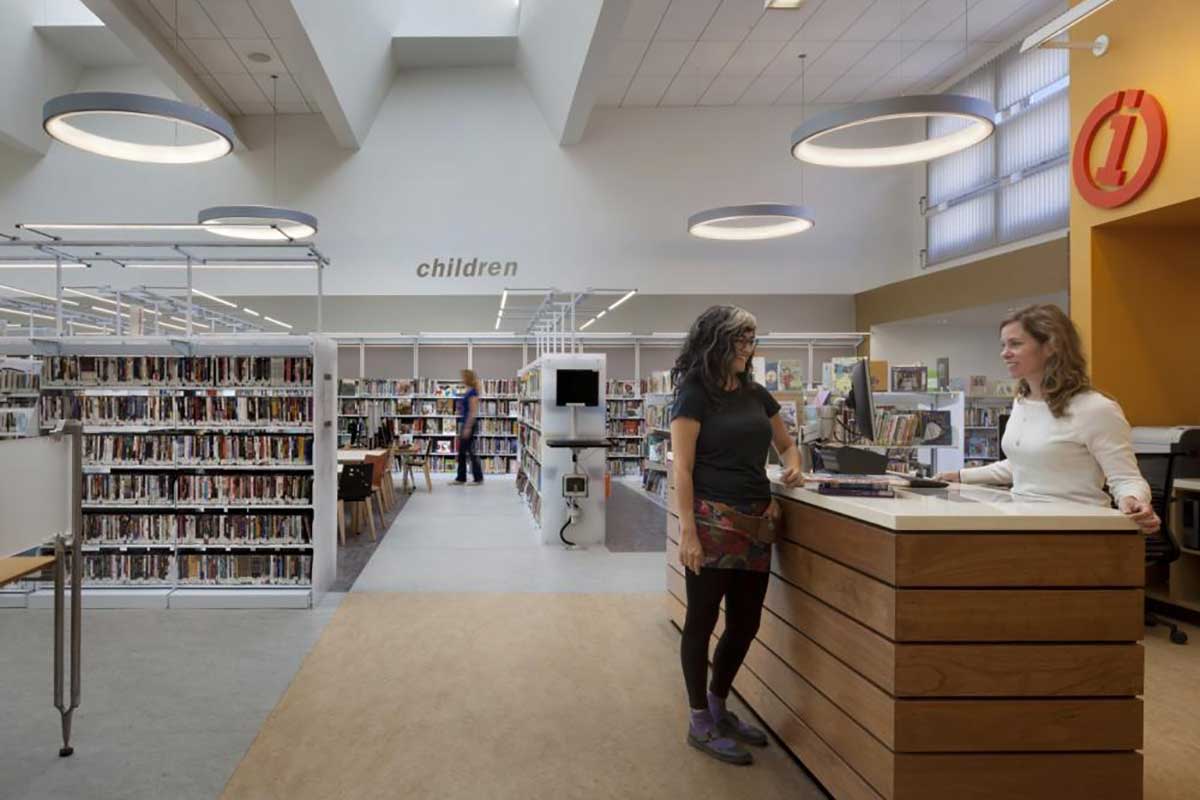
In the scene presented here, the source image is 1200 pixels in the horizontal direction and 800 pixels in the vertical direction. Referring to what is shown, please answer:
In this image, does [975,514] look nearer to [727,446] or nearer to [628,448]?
[727,446]

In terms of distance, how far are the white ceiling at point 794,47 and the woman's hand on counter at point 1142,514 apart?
346 inches

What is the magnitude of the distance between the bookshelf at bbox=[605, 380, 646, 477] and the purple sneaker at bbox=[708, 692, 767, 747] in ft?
33.1

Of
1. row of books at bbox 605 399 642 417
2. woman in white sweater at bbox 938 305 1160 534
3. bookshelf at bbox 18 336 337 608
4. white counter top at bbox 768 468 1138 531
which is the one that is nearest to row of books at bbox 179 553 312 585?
bookshelf at bbox 18 336 337 608

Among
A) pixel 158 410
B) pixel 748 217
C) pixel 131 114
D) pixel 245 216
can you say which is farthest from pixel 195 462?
pixel 748 217

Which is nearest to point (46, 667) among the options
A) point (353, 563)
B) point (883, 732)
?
point (353, 563)

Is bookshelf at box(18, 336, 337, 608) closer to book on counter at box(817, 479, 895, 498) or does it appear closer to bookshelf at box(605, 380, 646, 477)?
book on counter at box(817, 479, 895, 498)

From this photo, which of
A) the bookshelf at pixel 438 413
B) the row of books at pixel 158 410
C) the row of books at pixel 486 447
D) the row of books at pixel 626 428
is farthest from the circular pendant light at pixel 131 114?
the row of books at pixel 626 428

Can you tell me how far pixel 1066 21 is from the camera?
418cm

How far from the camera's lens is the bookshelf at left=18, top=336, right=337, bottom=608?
16.5ft

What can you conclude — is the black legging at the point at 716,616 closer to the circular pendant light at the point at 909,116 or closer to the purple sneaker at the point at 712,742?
the purple sneaker at the point at 712,742

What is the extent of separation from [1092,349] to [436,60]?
11.1 meters

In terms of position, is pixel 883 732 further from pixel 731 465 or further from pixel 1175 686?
pixel 1175 686

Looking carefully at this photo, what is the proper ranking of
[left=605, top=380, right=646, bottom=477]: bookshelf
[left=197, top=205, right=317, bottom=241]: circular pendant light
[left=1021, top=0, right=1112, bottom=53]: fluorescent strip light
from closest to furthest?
[left=1021, top=0, right=1112, bottom=53]: fluorescent strip light, [left=197, top=205, right=317, bottom=241]: circular pendant light, [left=605, top=380, right=646, bottom=477]: bookshelf

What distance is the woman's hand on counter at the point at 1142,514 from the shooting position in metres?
2.14
